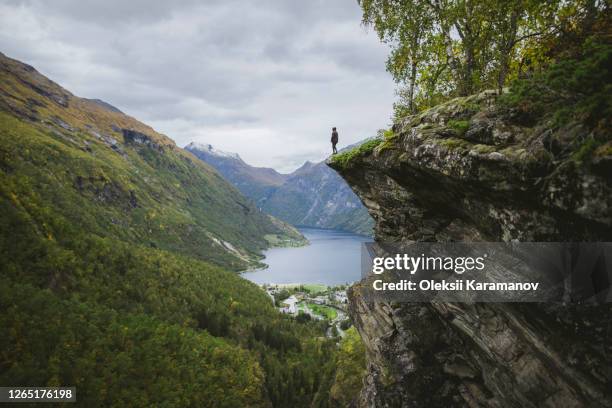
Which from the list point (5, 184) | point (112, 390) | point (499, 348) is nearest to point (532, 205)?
point (499, 348)

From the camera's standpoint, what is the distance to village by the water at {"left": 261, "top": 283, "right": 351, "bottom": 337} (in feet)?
521

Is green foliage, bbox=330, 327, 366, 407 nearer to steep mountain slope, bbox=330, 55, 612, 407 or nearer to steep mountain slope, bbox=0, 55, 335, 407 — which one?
steep mountain slope, bbox=330, 55, 612, 407

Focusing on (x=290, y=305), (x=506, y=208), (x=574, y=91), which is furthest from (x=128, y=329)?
(x=290, y=305)

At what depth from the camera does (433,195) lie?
55.0 feet

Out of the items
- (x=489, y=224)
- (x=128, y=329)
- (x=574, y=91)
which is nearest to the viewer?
(x=574, y=91)

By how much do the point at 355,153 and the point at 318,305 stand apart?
167495 millimetres

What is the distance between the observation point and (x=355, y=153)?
72.1 feet

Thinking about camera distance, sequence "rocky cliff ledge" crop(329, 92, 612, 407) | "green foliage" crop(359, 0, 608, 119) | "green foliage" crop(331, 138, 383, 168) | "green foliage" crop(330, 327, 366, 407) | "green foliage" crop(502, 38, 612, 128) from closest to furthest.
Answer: "green foliage" crop(502, 38, 612, 128) → "rocky cliff ledge" crop(329, 92, 612, 407) → "green foliage" crop(359, 0, 608, 119) → "green foliage" crop(331, 138, 383, 168) → "green foliage" crop(330, 327, 366, 407)

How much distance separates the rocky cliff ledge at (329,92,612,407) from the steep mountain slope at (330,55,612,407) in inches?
1.8

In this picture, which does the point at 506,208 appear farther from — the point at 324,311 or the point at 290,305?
the point at 290,305

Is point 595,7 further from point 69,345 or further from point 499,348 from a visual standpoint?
point 69,345

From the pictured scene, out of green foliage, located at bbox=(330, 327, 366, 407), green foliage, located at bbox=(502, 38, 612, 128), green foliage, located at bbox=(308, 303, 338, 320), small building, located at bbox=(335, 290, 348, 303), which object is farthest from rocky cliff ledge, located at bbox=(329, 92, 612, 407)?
small building, located at bbox=(335, 290, 348, 303)

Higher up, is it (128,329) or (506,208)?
(506,208)

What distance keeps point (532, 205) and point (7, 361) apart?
69607 millimetres
